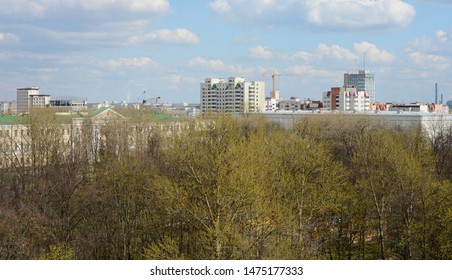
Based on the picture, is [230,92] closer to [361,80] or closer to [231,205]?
[361,80]

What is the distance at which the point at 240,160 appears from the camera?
12.9m

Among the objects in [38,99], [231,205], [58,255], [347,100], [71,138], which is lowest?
[58,255]

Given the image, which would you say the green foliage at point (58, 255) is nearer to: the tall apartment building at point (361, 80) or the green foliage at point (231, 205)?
the green foliage at point (231, 205)

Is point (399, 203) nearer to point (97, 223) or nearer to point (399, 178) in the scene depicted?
point (399, 178)

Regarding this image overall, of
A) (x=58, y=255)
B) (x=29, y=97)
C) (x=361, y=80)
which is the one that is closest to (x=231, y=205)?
(x=58, y=255)

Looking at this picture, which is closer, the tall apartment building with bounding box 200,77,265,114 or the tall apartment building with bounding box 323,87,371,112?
the tall apartment building with bounding box 323,87,371,112

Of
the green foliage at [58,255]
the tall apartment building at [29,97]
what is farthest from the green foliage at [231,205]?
the tall apartment building at [29,97]

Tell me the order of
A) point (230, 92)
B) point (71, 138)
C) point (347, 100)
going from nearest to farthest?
point (71, 138), point (347, 100), point (230, 92)

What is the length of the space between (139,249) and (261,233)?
19.9 ft

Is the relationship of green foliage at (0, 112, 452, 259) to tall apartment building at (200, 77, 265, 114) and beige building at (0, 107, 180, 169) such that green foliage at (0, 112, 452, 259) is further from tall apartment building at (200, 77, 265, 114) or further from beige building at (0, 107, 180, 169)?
tall apartment building at (200, 77, 265, 114)

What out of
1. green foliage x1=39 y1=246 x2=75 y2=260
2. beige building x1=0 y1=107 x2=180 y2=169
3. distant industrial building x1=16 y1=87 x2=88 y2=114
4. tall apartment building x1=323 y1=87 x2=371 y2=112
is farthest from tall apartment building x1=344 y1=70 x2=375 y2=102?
green foliage x1=39 y1=246 x2=75 y2=260

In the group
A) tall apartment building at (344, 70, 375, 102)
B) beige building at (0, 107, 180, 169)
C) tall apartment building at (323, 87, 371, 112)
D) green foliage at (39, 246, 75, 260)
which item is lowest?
green foliage at (39, 246, 75, 260)

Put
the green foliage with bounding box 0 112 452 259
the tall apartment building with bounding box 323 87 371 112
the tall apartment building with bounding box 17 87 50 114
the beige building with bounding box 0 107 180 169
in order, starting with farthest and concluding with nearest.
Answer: the tall apartment building with bounding box 17 87 50 114 < the tall apartment building with bounding box 323 87 371 112 < the beige building with bounding box 0 107 180 169 < the green foliage with bounding box 0 112 452 259
